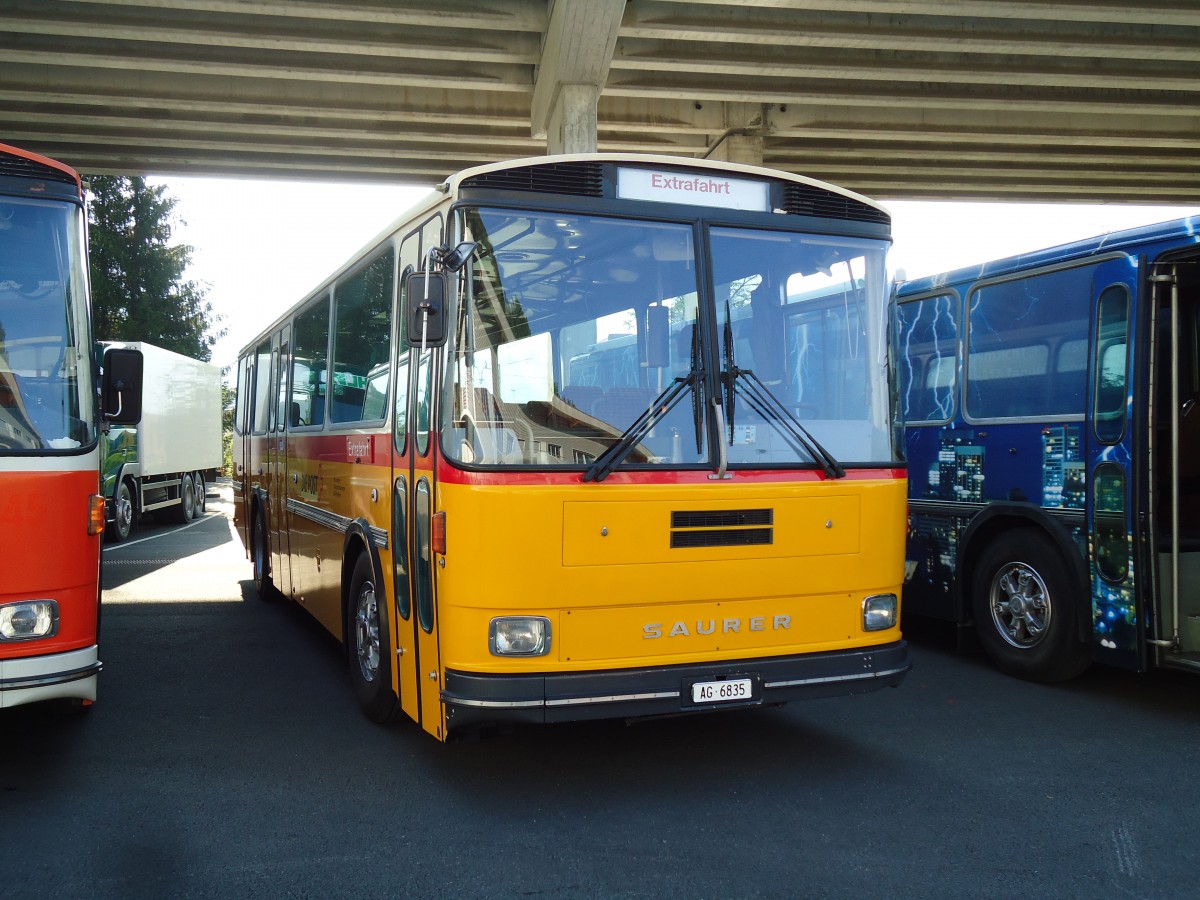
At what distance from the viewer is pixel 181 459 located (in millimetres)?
22516

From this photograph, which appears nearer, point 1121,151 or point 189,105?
point 189,105

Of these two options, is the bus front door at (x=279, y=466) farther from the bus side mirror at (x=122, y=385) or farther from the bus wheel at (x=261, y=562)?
the bus side mirror at (x=122, y=385)

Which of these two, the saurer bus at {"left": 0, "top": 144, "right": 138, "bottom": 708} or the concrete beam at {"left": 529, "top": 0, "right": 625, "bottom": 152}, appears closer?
the saurer bus at {"left": 0, "top": 144, "right": 138, "bottom": 708}

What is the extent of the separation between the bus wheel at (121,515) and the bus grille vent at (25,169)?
45.3 ft

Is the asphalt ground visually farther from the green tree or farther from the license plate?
the green tree

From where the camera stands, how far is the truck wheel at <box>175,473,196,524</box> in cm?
2344

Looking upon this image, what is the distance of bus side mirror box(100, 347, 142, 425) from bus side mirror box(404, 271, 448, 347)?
1681 millimetres

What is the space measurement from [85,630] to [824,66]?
44.4 feet

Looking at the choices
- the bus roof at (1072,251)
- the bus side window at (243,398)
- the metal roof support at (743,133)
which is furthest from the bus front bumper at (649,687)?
the metal roof support at (743,133)

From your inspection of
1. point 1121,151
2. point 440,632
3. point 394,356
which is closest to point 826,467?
point 440,632

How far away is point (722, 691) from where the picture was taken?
15.9 ft

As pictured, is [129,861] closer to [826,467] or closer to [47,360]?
[47,360]

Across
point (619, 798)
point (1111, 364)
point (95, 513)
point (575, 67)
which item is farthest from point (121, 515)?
point (1111, 364)

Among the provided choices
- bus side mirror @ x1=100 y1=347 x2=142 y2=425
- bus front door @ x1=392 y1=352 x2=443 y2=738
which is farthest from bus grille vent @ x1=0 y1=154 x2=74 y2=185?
bus front door @ x1=392 y1=352 x2=443 y2=738
